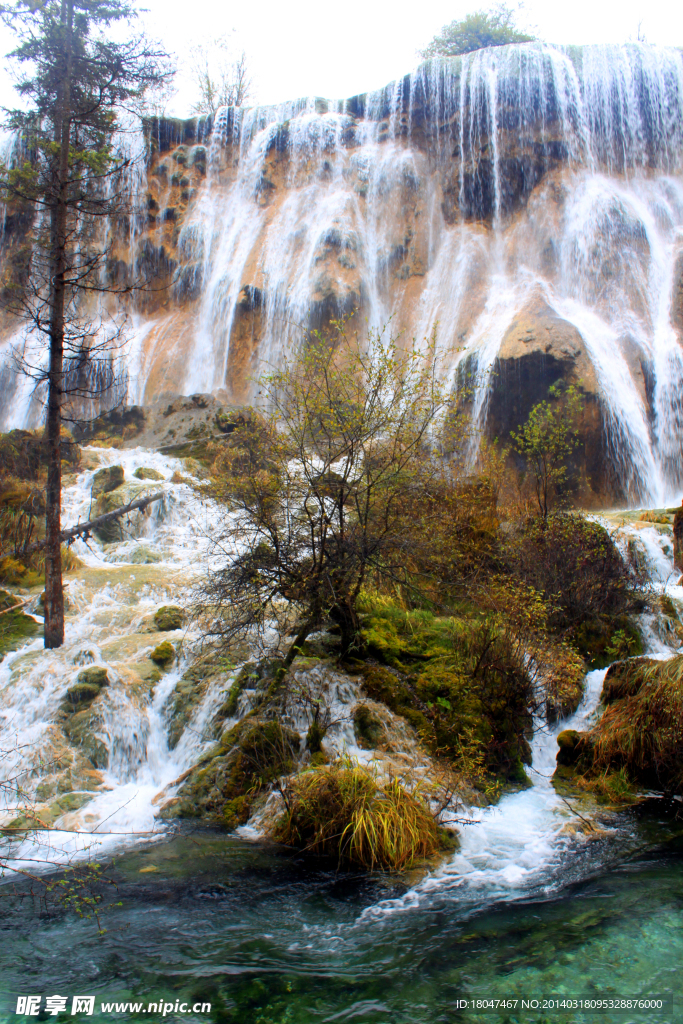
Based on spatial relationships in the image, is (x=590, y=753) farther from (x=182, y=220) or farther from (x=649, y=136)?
(x=182, y=220)

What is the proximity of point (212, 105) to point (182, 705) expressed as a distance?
41.1 meters

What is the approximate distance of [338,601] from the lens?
8.16 meters

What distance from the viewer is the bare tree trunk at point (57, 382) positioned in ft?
30.7

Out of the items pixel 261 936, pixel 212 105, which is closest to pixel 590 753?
pixel 261 936

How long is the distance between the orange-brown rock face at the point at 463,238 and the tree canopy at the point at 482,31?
12.0 m

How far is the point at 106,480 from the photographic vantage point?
16125mm

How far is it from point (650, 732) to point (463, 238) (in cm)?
2058

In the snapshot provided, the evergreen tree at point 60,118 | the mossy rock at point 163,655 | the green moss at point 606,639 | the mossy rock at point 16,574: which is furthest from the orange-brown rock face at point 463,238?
the mossy rock at point 163,655

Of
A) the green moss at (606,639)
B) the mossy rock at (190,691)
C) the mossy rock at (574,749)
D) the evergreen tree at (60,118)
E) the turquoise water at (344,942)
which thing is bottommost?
the turquoise water at (344,942)

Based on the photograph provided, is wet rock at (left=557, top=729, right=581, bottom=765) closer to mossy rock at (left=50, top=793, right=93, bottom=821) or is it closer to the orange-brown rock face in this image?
mossy rock at (left=50, top=793, right=93, bottom=821)

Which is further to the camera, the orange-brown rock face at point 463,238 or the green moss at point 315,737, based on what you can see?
the orange-brown rock face at point 463,238

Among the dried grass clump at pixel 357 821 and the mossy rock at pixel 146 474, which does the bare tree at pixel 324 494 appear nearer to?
the dried grass clump at pixel 357 821

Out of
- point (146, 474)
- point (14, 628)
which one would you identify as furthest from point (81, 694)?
point (146, 474)

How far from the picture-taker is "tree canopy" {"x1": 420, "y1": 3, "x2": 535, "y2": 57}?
3278 cm
